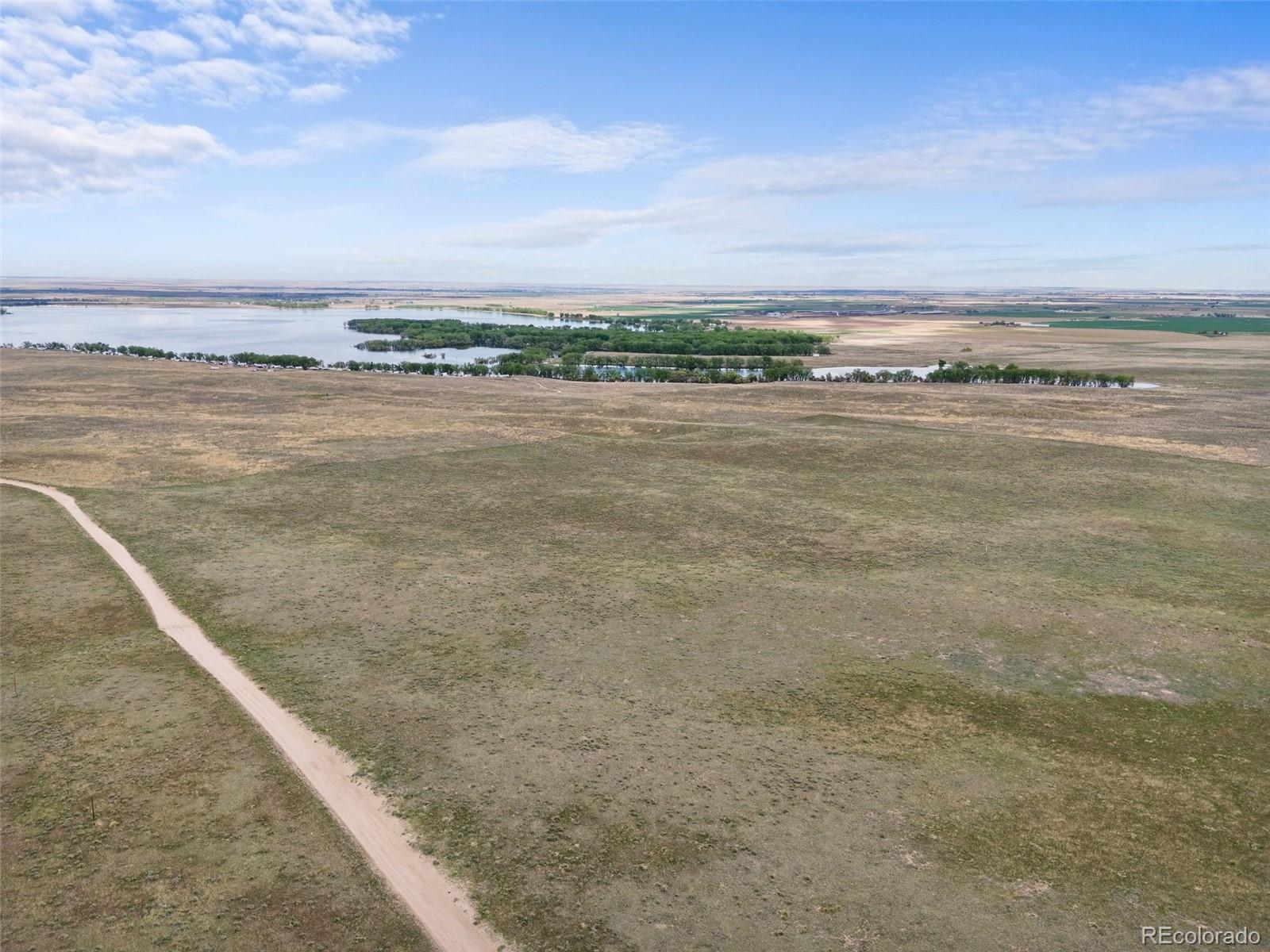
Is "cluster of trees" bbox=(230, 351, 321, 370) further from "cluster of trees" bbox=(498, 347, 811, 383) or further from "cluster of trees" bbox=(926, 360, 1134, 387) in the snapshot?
"cluster of trees" bbox=(926, 360, 1134, 387)

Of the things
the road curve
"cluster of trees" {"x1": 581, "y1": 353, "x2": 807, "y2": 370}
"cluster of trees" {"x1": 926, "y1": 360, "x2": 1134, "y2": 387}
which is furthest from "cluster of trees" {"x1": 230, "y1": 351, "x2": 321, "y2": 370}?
the road curve

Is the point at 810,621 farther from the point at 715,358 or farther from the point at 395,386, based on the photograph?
the point at 715,358

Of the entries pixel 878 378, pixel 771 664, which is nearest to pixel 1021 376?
pixel 878 378

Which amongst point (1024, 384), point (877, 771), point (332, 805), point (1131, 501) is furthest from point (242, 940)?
point (1024, 384)

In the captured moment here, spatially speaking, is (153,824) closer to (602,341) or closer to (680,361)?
(680,361)

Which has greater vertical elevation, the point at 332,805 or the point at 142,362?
the point at 142,362
